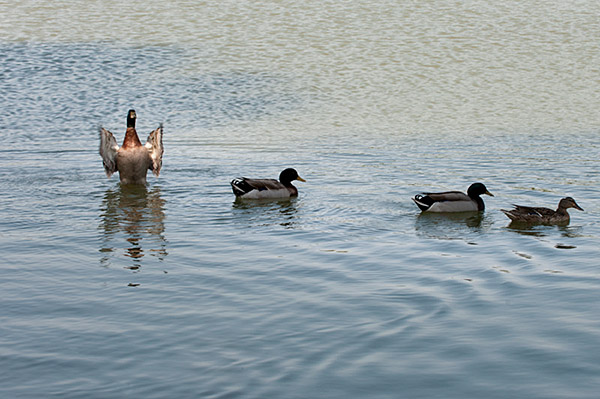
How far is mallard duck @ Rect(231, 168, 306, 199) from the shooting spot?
51.6 feet

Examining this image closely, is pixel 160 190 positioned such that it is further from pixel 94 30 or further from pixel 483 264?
pixel 94 30

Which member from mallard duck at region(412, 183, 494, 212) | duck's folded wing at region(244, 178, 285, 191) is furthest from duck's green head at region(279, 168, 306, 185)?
mallard duck at region(412, 183, 494, 212)

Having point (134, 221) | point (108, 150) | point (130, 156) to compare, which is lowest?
point (134, 221)

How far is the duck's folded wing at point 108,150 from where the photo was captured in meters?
17.9

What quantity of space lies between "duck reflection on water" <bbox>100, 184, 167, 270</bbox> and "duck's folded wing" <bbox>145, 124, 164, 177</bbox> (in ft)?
1.91

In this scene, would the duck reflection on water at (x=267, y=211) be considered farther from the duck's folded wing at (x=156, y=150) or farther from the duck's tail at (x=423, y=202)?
the duck's folded wing at (x=156, y=150)

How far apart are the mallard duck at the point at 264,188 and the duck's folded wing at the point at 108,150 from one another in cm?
320

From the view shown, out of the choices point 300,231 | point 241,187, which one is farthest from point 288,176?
point 300,231

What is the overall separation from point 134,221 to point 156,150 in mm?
4407

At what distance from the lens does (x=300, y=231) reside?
13.1m

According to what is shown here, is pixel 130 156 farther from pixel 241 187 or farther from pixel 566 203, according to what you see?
pixel 566 203

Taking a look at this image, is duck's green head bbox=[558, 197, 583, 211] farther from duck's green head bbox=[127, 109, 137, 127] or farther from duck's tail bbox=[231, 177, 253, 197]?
duck's green head bbox=[127, 109, 137, 127]

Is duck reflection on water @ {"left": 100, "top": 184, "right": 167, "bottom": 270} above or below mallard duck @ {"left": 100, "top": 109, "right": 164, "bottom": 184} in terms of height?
below

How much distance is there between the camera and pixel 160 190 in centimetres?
1716
